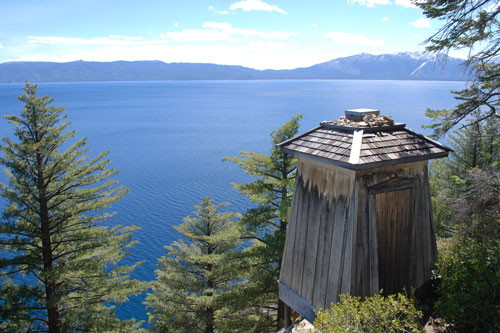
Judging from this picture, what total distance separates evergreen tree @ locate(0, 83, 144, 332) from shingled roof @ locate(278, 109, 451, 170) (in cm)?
838

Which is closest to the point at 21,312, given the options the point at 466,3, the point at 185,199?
the point at 466,3

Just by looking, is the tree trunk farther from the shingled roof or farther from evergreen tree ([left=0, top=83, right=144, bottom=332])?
the shingled roof

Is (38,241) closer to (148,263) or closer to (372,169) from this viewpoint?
(372,169)

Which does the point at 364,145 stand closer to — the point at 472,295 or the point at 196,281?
the point at 472,295

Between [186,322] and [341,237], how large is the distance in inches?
416

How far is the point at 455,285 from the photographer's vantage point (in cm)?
561

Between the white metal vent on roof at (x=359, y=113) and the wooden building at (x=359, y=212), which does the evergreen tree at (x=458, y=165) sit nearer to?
the wooden building at (x=359, y=212)

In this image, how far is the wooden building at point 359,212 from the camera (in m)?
5.90

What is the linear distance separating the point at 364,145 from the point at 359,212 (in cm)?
121

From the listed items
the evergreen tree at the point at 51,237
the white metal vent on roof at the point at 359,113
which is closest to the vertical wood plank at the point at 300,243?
the white metal vent on roof at the point at 359,113

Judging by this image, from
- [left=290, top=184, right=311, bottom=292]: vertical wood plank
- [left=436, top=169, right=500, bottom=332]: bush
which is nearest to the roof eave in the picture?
[left=290, top=184, right=311, bottom=292]: vertical wood plank

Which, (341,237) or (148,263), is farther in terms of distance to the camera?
(148,263)

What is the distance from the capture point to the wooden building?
19.4 ft

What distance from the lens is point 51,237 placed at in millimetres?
11961
